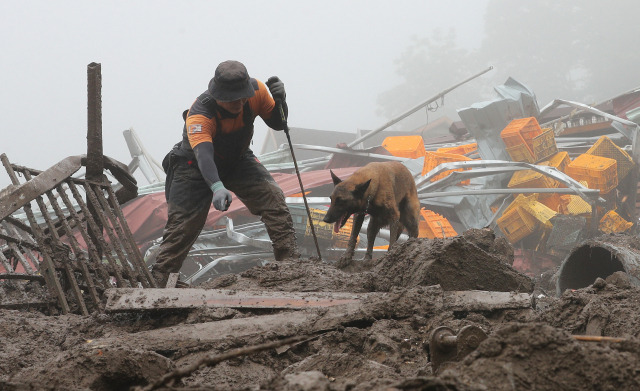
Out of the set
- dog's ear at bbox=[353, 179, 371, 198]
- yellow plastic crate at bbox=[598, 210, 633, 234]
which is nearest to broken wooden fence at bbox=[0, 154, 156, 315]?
dog's ear at bbox=[353, 179, 371, 198]

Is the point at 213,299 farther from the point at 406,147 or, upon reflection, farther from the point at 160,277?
the point at 406,147

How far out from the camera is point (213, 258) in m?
11.4

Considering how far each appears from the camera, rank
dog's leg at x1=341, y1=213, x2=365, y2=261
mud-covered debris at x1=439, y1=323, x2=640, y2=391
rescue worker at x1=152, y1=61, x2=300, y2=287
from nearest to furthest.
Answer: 1. mud-covered debris at x1=439, y1=323, x2=640, y2=391
2. rescue worker at x1=152, y1=61, x2=300, y2=287
3. dog's leg at x1=341, y1=213, x2=365, y2=261

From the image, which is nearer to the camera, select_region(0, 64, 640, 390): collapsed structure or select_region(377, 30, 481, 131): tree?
select_region(0, 64, 640, 390): collapsed structure

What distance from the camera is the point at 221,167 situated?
586 cm

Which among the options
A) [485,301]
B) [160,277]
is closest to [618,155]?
[160,277]

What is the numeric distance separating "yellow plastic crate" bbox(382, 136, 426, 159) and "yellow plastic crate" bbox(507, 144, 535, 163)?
2353mm

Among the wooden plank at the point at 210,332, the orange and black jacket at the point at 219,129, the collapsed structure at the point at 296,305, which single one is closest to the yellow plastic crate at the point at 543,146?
the collapsed structure at the point at 296,305

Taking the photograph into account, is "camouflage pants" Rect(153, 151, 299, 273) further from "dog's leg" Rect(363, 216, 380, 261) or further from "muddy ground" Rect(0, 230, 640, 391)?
"dog's leg" Rect(363, 216, 380, 261)

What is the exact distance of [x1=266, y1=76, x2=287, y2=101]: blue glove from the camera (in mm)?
5918

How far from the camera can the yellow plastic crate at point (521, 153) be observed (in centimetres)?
1220

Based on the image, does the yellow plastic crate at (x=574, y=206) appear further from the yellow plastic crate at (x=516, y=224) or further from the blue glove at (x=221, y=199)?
→ the blue glove at (x=221, y=199)

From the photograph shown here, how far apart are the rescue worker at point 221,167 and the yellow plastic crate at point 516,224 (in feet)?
21.3

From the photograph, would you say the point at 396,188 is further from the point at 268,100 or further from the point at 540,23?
the point at 540,23
